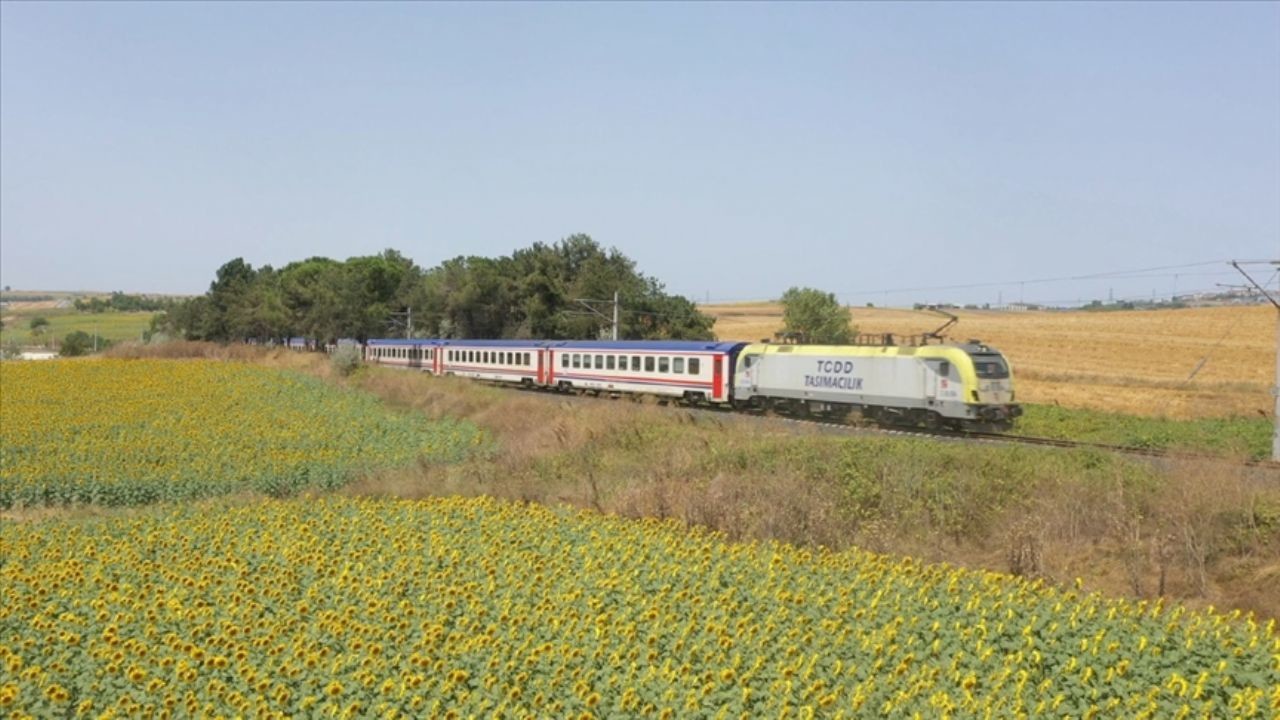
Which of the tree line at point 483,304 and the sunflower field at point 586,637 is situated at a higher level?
the tree line at point 483,304

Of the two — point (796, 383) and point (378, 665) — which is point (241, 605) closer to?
point (378, 665)

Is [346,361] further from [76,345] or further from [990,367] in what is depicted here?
[76,345]

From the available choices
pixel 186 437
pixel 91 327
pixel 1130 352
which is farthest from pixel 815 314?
pixel 91 327

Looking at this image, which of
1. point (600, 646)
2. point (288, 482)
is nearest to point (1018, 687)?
point (600, 646)

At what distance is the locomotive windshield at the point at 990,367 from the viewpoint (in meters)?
26.1

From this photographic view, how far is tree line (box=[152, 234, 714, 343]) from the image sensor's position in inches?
2467

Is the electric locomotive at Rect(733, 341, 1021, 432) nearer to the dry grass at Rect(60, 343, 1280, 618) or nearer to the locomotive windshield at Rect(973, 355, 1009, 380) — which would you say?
the locomotive windshield at Rect(973, 355, 1009, 380)

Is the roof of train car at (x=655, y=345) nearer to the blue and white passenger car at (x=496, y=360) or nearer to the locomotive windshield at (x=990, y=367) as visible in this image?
the blue and white passenger car at (x=496, y=360)

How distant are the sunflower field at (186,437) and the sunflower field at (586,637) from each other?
849cm

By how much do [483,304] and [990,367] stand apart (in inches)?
2003

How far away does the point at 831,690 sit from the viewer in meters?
7.49

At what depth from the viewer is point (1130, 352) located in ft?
211

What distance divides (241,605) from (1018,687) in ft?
23.8

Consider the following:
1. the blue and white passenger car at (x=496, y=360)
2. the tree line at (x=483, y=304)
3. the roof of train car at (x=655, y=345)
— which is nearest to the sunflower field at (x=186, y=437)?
the blue and white passenger car at (x=496, y=360)
